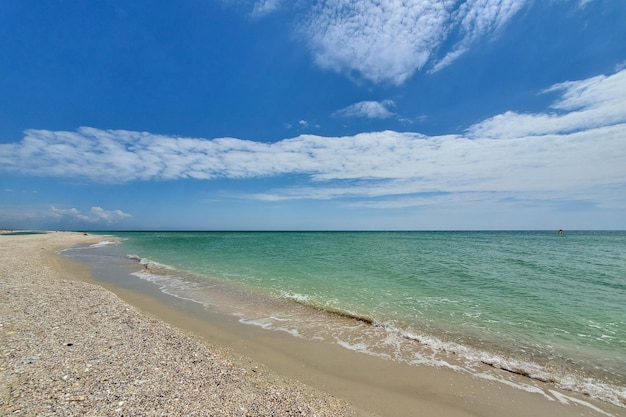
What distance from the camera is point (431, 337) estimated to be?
7.89 metres

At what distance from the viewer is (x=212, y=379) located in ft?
16.0

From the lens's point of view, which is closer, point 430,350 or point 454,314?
point 430,350

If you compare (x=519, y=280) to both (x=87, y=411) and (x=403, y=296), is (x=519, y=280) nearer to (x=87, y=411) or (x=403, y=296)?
(x=403, y=296)

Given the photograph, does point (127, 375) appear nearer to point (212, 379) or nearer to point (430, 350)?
point (212, 379)

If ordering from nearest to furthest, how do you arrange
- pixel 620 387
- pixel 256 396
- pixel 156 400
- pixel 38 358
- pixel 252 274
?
pixel 156 400, pixel 256 396, pixel 38 358, pixel 620 387, pixel 252 274

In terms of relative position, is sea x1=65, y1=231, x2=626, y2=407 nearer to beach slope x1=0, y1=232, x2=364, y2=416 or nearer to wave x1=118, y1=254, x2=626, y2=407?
wave x1=118, y1=254, x2=626, y2=407

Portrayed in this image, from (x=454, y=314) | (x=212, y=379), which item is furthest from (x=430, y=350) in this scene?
(x=212, y=379)

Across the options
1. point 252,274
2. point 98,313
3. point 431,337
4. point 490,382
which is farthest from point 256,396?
point 252,274

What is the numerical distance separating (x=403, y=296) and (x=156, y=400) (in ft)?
34.1

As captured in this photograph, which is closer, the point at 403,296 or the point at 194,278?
the point at 403,296

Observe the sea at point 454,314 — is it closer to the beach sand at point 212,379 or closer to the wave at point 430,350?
the wave at point 430,350

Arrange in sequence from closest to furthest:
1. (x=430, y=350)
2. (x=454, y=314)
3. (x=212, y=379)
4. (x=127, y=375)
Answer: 1. (x=127, y=375)
2. (x=212, y=379)
3. (x=430, y=350)
4. (x=454, y=314)

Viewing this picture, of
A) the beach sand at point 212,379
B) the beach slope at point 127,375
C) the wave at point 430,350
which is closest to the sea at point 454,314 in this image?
the wave at point 430,350

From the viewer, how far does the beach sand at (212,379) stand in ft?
13.3
